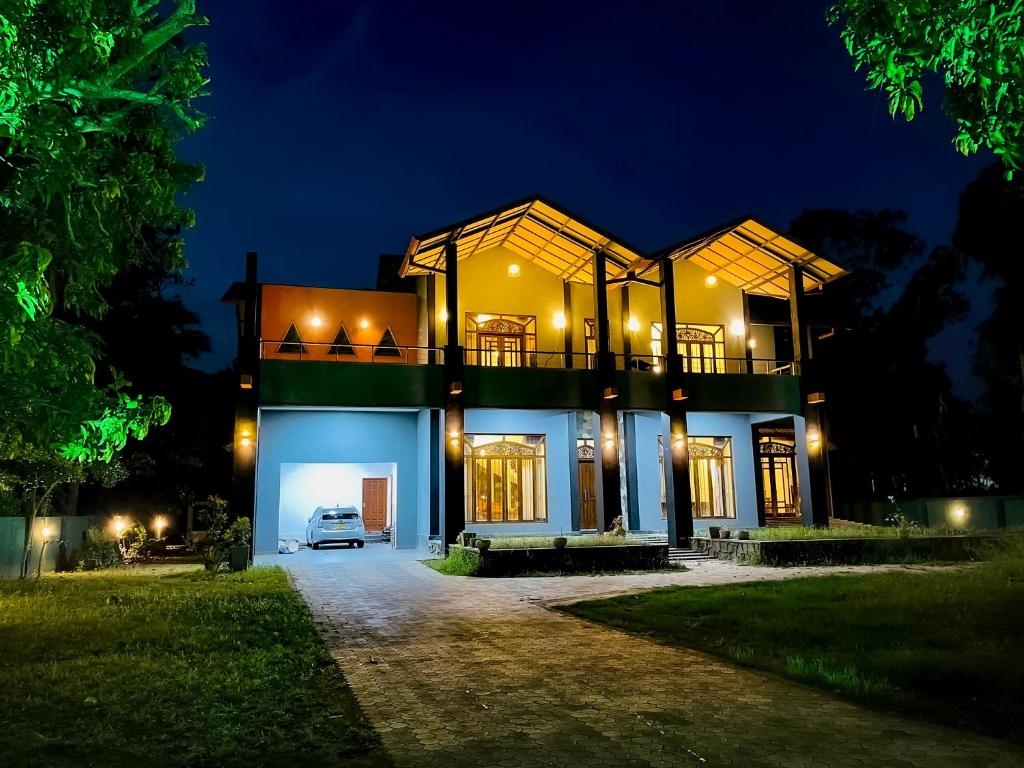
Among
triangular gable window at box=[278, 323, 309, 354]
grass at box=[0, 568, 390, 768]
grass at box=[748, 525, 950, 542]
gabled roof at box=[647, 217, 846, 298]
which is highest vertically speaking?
gabled roof at box=[647, 217, 846, 298]

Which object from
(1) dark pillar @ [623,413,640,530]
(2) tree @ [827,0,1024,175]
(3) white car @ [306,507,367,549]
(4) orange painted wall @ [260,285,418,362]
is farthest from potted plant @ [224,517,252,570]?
(2) tree @ [827,0,1024,175]

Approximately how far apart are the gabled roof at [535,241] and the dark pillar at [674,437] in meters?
1.71

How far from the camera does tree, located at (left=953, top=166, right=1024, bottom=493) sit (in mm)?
19016

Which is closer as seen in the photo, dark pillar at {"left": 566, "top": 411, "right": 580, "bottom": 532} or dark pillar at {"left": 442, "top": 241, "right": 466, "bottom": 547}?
dark pillar at {"left": 442, "top": 241, "right": 466, "bottom": 547}

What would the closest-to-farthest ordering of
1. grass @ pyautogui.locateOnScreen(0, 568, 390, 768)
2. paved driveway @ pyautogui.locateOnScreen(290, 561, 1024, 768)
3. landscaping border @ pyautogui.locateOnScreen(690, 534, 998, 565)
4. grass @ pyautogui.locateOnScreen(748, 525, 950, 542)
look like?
paved driveway @ pyautogui.locateOnScreen(290, 561, 1024, 768), grass @ pyautogui.locateOnScreen(0, 568, 390, 768), landscaping border @ pyautogui.locateOnScreen(690, 534, 998, 565), grass @ pyautogui.locateOnScreen(748, 525, 950, 542)

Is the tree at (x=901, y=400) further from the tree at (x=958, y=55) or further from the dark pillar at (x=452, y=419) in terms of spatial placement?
the tree at (x=958, y=55)

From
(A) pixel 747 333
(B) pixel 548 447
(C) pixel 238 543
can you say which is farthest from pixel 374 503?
(A) pixel 747 333

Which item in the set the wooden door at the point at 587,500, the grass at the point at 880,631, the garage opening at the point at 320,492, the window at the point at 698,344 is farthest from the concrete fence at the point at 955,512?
the garage opening at the point at 320,492

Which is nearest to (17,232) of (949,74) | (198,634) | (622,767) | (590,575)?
(198,634)

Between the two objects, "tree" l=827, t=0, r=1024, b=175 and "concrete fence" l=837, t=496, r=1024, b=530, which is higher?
"tree" l=827, t=0, r=1024, b=175

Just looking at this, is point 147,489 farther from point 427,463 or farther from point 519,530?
point 519,530

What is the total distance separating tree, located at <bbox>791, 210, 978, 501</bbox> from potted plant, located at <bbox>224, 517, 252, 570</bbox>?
848 inches

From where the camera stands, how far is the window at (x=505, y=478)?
20578 millimetres

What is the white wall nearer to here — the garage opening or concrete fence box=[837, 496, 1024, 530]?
the garage opening
